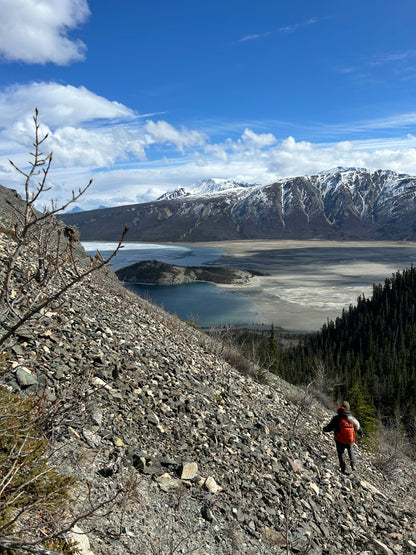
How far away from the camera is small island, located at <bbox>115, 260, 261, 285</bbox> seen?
139 m

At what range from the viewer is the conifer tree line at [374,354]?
5094 centimetres

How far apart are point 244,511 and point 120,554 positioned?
328 centimetres

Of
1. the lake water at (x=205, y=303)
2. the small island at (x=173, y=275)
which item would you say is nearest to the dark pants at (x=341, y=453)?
the lake water at (x=205, y=303)

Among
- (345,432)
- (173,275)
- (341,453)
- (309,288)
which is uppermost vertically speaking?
(345,432)

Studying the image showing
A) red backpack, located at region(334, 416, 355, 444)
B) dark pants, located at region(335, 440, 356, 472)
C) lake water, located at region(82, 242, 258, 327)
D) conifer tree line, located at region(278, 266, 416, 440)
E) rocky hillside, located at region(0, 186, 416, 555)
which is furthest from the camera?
lake water, located at region(82, 242, 258, 327)

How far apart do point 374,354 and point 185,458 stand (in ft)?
252

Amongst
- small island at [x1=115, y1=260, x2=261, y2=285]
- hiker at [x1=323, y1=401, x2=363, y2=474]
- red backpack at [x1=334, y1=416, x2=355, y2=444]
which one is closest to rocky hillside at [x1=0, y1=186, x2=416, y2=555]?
hiker at [x1=323, y1=401, x2=363, y2=474]

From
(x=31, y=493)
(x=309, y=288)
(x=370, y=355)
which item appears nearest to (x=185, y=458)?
(x=31, y=493)

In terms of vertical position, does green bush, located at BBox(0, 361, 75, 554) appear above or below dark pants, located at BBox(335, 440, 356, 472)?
above

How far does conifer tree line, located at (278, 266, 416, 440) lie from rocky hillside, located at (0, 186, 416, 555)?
19.6 m

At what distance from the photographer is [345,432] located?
11188 mm

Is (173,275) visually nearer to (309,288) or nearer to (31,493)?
(309,288)

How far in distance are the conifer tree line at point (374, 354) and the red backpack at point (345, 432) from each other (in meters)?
19.1

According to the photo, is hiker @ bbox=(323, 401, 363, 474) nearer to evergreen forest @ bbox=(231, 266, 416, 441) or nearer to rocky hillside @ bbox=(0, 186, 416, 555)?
rocky hillside @ bbox=(0, 186, 416, 555)
